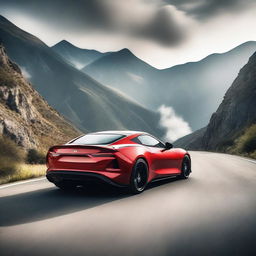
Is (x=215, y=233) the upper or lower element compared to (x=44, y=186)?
upper

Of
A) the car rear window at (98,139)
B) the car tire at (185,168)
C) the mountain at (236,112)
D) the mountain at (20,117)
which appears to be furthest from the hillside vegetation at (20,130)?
the mountain at (236,112)

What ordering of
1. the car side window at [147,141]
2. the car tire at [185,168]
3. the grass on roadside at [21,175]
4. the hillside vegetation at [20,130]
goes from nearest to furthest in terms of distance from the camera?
the car side window at [147,141] → the grass on roadside at [21,175] → the car tire at [185,168] → the hillside vegetation at [20,130]

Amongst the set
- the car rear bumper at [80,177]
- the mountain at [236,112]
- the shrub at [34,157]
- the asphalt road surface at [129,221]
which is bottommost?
the shrub at [34,157]

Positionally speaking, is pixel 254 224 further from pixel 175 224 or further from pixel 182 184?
pixel 182 184

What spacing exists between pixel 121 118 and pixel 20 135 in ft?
393

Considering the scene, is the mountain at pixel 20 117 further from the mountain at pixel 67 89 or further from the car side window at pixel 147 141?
the mountain at pixel 67 89

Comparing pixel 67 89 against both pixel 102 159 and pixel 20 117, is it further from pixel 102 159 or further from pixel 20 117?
pixel 102 159

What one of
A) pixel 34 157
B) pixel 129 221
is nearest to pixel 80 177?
pixel 129 221

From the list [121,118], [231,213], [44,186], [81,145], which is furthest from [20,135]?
[121,118]

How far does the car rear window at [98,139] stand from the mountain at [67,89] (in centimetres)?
12071

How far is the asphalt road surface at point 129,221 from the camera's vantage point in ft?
12.8

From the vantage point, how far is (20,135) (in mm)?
29562

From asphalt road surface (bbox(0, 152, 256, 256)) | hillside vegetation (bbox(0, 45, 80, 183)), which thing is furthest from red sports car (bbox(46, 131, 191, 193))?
hillside vegetation (bbox(0, 45, 80, 183))

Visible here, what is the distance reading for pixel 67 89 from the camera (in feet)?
467
